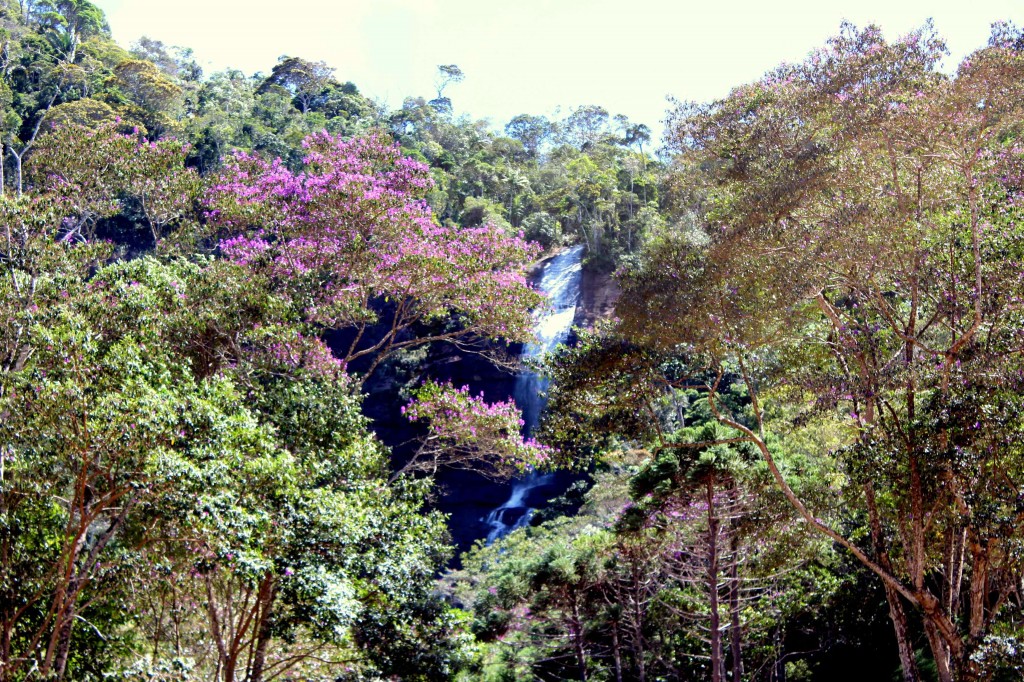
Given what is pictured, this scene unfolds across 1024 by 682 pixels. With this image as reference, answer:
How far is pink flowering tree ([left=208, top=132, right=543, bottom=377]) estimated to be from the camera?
12211 millimetres

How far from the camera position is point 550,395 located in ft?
32.9

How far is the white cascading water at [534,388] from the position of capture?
32.5 meters

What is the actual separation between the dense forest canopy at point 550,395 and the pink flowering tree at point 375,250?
5 centimetres

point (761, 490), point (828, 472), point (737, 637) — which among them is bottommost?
point (737, 637)

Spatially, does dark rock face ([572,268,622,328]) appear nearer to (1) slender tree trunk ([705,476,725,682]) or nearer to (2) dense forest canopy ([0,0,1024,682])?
(2) dense forest canopy ([0,0,1024,682])

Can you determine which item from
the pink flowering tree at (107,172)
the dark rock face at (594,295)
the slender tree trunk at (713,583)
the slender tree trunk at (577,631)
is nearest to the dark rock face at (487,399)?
the dark rock face at (594,295)

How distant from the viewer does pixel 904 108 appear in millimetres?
8648

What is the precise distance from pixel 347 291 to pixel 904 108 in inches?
285

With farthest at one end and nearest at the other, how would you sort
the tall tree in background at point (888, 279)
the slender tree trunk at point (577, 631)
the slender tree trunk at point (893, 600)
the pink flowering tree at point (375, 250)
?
the slender tree trunk at point (577, 631)
the pink flowering tree at point (375, 250)
the slender tree trunk at point (893, 600)
the tall tree in background at point (888, 279)

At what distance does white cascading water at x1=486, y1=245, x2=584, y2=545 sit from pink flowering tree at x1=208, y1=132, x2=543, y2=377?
16.4 m

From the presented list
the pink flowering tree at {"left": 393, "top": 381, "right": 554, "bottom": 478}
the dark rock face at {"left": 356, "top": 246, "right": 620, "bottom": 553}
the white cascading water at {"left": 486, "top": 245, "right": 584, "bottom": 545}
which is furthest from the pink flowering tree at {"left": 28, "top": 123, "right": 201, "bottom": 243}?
the dark rock face at {"left": 356, "top": 246, "right": 620, "bottom": 553}

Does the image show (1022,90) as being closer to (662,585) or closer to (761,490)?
(761,490)

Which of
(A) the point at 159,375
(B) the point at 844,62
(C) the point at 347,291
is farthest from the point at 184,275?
(B) the point at 844,62

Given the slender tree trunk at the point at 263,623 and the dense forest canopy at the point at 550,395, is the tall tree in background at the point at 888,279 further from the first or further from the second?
the slender tree trunk at the point at 263,623
